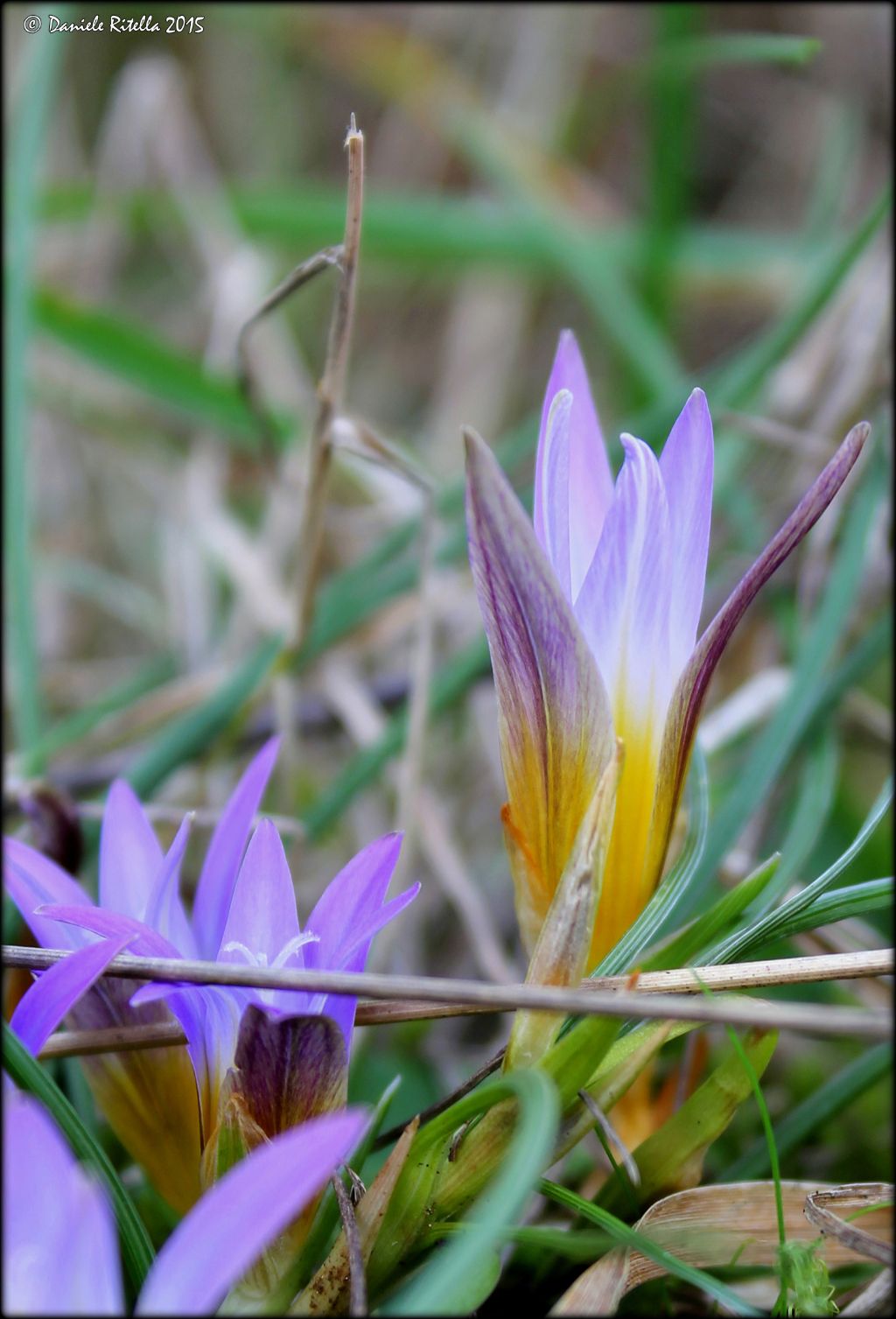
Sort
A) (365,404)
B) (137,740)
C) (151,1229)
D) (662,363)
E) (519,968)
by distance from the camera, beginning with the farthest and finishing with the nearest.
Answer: (365,404), (662,363), (137,740), (519,968), (151,1229)

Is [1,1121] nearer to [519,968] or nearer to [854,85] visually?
[519,968]

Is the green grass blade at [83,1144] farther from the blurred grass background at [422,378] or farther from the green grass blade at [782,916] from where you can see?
the blurred grass background at [422,378]

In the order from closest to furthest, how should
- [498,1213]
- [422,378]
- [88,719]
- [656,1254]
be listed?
[498,1213], [656,1254], [88,719], [422,378]

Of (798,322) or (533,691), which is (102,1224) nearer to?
(533,691)

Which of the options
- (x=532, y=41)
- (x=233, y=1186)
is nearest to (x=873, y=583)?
(x=233, y=1186)

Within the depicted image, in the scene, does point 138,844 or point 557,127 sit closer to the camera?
point 138,844

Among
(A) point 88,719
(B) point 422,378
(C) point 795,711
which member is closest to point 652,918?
(C) point 795,711
